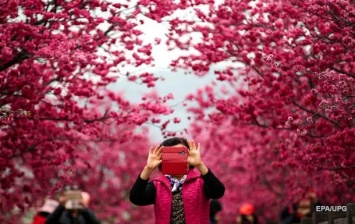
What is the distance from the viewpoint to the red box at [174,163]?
26.2ft

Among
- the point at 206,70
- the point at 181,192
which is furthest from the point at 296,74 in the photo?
the point at 181,192

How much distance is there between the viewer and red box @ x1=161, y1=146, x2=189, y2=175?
7984mm

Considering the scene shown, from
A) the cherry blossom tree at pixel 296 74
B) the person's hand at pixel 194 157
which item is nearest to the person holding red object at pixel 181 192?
the person's hand at pixel 194 157

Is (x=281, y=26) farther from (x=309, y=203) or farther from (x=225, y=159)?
(x=225, y=159)

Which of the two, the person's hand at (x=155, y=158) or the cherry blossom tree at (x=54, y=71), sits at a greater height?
the person's hand at (x=155, y=158)

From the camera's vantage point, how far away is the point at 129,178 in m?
36.6

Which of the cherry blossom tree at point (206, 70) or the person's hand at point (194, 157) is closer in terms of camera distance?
the person's hand at point (194, 157)

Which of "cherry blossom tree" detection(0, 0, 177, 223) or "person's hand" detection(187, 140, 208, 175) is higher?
"person's hand" detection(187, 140, 208, 175)

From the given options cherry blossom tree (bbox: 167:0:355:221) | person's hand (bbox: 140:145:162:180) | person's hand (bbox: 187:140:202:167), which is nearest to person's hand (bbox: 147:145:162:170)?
person's hand (bbox: 140:145:162:180)

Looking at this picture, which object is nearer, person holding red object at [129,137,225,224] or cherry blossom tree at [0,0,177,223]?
person holding red object at [129,137,225,224]

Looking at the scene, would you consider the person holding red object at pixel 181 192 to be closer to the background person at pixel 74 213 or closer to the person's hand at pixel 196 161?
the person's hand at pixel 196 161

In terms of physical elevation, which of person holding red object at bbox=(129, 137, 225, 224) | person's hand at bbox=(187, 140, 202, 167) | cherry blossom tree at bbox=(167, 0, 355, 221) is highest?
person's hand at bbox=(187, 140, 202, 167)

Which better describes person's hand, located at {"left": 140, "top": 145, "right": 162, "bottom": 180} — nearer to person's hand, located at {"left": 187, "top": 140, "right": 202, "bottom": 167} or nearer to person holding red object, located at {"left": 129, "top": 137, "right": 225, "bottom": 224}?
person holding red object, located at {"left": 129, "top": 137, "right": 225, "bottom": 224}

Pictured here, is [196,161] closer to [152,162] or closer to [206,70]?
[152,162]
